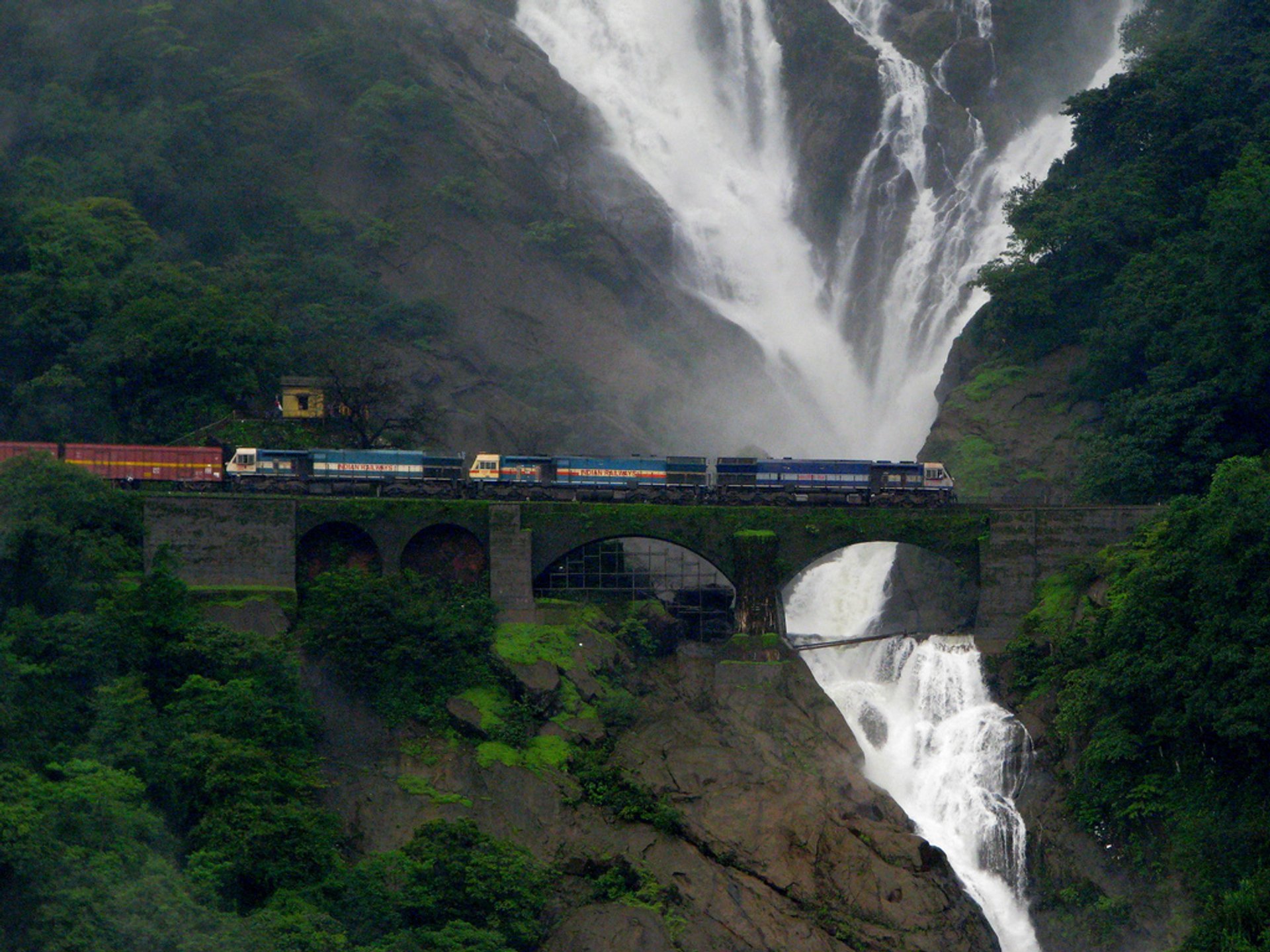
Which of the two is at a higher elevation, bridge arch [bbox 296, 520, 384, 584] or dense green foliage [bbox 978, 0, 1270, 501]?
dense green foliage [bbox 978, 0, 1270, 501]

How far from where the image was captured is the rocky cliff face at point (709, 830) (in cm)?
6669

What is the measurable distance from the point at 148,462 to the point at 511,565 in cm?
1494

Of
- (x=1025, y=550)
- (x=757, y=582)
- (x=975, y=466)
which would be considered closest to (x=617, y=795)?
(x=757, y=582)

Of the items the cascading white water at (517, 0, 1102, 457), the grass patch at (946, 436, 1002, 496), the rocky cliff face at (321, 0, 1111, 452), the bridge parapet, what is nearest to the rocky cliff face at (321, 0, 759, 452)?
the rocky cliff face at (321, 0, 1111, 452)

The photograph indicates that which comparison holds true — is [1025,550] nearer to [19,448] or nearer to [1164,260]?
[1164,260]

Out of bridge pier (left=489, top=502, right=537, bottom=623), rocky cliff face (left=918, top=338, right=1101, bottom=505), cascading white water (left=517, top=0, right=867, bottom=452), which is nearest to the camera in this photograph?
bridge pier (left=489, top=502, right=537, bottom=623)

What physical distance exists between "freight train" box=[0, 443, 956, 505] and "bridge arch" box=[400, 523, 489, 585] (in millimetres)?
2062

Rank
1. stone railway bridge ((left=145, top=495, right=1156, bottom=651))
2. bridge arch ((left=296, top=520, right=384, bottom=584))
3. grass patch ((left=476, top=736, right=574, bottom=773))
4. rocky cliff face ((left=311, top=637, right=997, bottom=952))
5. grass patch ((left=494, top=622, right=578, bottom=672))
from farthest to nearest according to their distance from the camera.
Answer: bridge arch ((left=296, top=520, right=384, bottom=584)), stone railway bridge ((left=145, top=495, right=1156, bottom=651)), grass patch ((left=494, top=622, right=578, bottom=672)), grass patch ((left=476, top=736, right=574, bottom=773)), rocky cliff face ((left=311, top=637, right=997, bottom=952))

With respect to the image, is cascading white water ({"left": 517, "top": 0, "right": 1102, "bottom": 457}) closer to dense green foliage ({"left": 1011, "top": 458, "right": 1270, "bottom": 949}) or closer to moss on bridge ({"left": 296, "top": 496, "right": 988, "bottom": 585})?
moss on bridge ({"left": 296, "top": 496, "right": 988, "bottom": 585})

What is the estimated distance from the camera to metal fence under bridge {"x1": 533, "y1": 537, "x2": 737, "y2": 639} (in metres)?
79.0

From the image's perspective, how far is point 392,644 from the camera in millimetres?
73062

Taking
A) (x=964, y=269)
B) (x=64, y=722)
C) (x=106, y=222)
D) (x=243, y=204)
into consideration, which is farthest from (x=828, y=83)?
(x=64, y=722)

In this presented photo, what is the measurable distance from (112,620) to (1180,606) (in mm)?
34066

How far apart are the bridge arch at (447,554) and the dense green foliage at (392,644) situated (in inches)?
153
